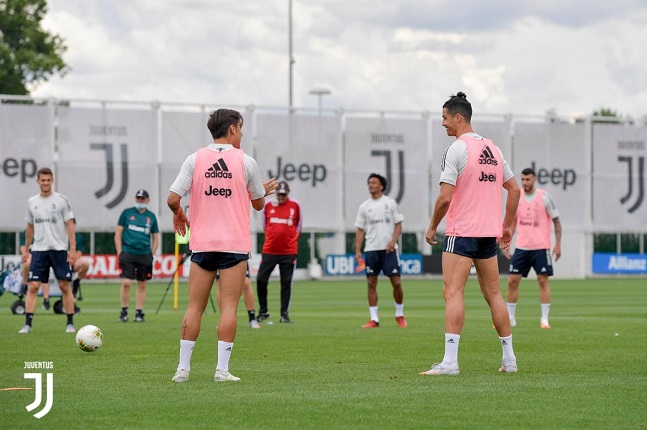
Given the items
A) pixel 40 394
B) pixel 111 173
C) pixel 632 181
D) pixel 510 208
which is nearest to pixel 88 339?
pixel 40 394

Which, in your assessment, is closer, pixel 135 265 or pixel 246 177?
pixel 246 177

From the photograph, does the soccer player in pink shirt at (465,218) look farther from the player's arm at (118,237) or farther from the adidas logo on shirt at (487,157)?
the player's arm at (118,237)

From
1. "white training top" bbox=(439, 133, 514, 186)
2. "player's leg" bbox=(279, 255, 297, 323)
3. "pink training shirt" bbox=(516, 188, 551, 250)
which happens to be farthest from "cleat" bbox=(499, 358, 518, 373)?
"player's leg" bbox=(279, 255, 297, 323)

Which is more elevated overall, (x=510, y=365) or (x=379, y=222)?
(x=379, y=222)

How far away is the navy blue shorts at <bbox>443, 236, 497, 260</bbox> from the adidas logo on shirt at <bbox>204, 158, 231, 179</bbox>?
81.9 inches

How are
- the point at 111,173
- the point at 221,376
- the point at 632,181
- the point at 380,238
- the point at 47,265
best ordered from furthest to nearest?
the point at 632,181, the point at 111,173, the point at 380,238, the point at 47,265, the point at 221,376

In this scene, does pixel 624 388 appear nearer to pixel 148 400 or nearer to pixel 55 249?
pixel 148 400

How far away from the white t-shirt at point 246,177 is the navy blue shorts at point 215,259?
521 millimetres

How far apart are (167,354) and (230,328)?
3.48m

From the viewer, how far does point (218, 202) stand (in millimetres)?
10070

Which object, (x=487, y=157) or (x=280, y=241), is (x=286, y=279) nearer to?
(x=280, y=241)

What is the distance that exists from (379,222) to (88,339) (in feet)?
23.7

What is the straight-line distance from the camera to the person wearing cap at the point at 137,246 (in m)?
20.7

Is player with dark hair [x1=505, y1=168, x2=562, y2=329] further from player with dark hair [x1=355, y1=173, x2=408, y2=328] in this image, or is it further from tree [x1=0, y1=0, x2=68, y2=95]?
tree [x1=0, y1=0, x2=68, y2=95]
